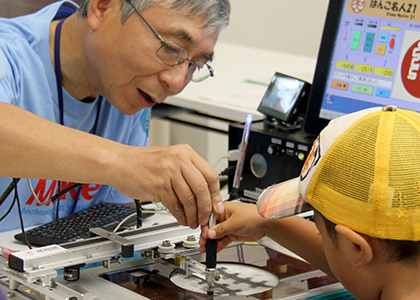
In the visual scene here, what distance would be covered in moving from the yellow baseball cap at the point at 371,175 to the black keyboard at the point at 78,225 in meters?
0.51

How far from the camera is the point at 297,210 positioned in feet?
2.61

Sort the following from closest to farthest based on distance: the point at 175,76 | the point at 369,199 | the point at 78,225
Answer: the point at 369,199, the point at 78,225, the point at 175,76

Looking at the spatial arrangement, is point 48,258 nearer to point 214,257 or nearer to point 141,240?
point 141,240

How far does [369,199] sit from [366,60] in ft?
2.33

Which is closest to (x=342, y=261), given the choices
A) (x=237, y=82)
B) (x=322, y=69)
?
(x=322, y=69)

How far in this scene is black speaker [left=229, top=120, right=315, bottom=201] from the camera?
1.30 m

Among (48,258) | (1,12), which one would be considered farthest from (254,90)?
(1,12)

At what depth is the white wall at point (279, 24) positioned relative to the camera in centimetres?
340

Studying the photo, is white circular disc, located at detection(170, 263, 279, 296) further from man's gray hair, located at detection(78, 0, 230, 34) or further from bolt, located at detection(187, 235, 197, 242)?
man's gray hair, located at detection(78, 0, 230, 34)

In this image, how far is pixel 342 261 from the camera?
0.76m

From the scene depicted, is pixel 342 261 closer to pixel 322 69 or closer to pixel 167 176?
pixel 167 176

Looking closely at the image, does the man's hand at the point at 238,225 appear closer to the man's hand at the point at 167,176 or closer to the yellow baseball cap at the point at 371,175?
the man's hand at the point at 167,176

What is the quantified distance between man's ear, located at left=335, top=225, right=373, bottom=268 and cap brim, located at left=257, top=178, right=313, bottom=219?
10 cm

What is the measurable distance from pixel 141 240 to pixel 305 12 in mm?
2811
